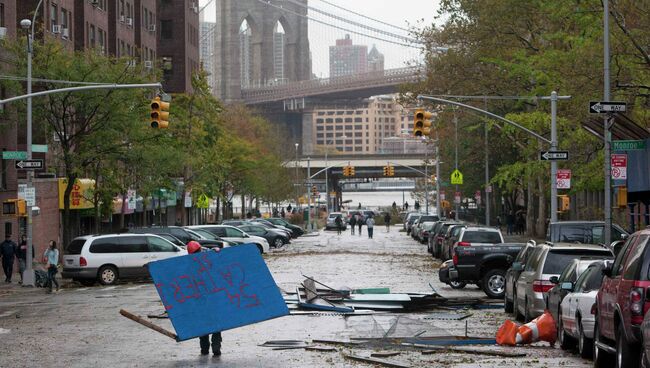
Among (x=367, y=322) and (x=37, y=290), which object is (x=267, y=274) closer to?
(x=367, y=322)

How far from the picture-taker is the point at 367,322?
24047mm

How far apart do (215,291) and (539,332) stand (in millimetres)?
5195

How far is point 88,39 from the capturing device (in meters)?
70.7

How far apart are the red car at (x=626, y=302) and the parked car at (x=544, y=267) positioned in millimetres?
6251

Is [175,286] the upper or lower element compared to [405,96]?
lower

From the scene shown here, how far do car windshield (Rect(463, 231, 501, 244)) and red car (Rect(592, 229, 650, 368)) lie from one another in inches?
956

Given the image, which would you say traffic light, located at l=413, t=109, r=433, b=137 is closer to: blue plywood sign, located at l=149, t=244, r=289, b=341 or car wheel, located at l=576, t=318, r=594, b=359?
blue plywood sign, located at l=149, t=244, r=289, b=341

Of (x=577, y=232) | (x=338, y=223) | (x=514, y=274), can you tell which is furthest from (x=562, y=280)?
(x=338, y=223)

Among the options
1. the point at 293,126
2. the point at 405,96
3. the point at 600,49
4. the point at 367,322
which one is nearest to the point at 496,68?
the point at 405,96

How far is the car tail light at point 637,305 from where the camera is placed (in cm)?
1367

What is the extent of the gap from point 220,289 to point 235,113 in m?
107

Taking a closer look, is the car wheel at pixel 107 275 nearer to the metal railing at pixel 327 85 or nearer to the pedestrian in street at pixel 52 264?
the pedestrian in street at pixel 52 264

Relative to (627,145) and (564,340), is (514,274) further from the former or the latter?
(627,145)

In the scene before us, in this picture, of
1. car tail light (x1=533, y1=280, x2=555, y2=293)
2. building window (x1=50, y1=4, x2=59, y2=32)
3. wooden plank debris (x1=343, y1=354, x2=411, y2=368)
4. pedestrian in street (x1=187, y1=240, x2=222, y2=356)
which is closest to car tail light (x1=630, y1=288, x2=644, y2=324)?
wooden plank debris (x1=343, y1=354, x2=411, y2=368)
